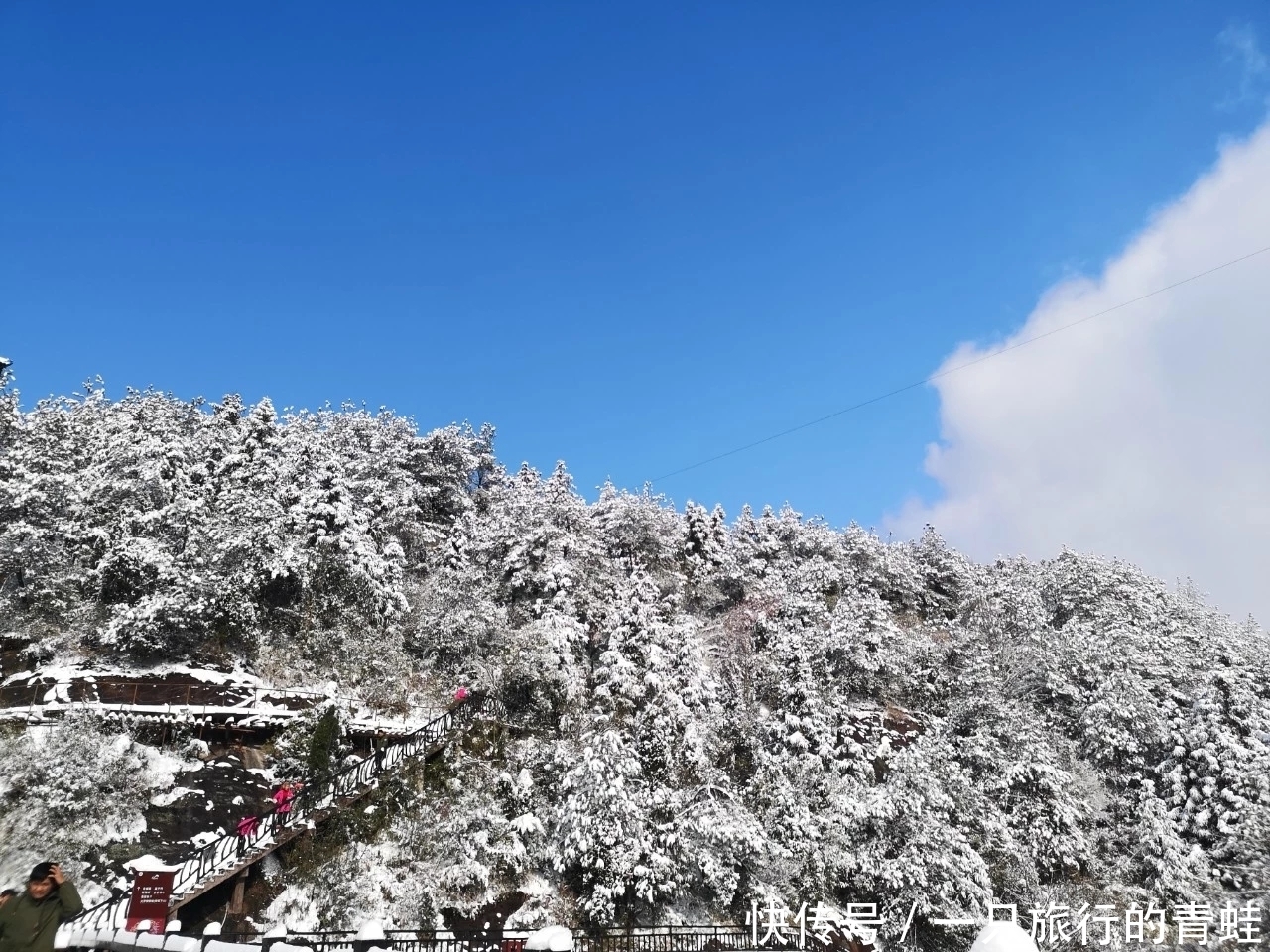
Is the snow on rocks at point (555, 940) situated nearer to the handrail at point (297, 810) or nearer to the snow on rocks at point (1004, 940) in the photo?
the snow on rocks at point (1004, 940)

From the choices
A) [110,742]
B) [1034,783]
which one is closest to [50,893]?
[110,742]

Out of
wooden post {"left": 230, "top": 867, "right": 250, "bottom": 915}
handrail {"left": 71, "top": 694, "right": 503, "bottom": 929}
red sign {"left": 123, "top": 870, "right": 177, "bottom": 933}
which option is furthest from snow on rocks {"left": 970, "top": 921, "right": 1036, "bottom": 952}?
wooden post {"left": 230, "top": 867, "right": 250, "bottom": 915}

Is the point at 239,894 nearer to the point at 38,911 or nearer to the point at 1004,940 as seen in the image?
the point at 38,911

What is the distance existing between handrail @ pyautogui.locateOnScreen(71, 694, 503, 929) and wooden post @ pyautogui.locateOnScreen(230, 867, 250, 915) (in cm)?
40

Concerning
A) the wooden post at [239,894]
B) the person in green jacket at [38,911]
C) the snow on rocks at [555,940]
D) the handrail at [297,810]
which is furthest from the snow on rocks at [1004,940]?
the wooden post at [239,894]

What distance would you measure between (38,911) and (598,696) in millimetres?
20815

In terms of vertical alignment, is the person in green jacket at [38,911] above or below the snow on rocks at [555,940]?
above

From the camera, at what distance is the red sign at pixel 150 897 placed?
14.4m

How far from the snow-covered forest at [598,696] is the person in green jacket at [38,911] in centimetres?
1478

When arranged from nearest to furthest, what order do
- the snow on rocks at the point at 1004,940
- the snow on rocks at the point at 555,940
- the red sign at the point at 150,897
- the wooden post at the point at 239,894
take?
the snow on rocks at the point at 1004,940
the snow on rocks at the point at 555,940
the red sign at the point at 150,897
the wooden post at the point at 239,894

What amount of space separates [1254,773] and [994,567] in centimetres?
3879

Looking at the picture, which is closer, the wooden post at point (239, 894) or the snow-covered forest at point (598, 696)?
the wooden post at point (239, 894)

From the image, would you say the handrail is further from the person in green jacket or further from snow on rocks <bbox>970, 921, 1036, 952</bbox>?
snow on rocks <bbox>970, 921, 1036, 952</bbox>

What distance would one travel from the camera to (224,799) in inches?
878
